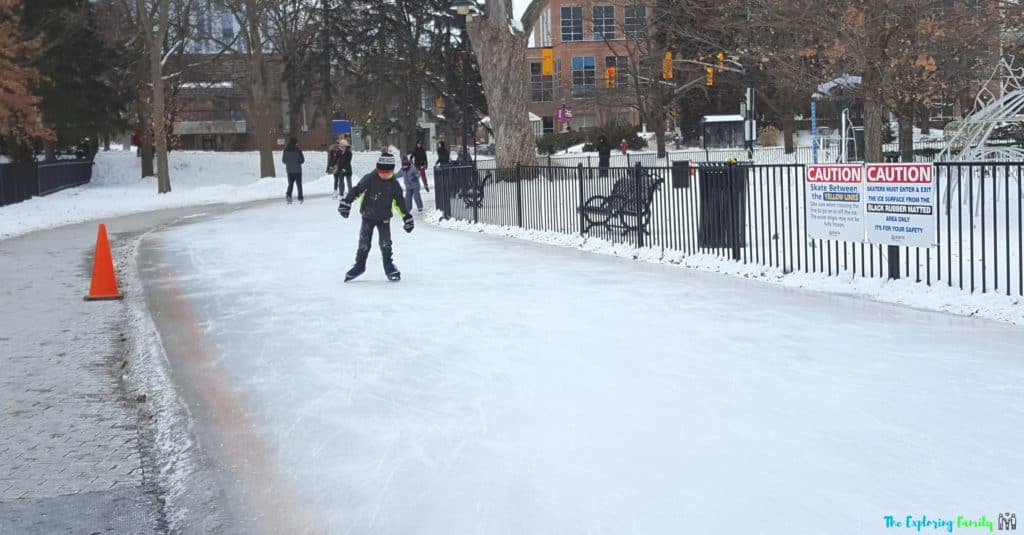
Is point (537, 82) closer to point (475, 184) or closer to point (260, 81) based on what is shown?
point (260, 81)

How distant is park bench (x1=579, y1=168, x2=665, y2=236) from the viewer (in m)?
17.3

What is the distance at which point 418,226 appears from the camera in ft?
79.9

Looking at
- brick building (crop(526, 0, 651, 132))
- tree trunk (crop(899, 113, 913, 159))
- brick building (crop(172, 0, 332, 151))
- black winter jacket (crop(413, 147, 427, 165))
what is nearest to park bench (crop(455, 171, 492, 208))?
tree trunk (crop(899, 113, 913, 159))

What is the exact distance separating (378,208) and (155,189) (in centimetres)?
3773

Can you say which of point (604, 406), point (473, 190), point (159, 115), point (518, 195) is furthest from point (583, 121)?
point (604, 406)

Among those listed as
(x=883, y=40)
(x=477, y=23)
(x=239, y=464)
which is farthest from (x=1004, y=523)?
(x=477, y=23)

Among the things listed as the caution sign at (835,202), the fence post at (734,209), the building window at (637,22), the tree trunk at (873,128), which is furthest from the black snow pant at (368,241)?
the building window at (637,22)

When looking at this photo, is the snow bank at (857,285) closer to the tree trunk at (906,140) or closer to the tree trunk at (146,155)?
the tree trunk at (906,140)

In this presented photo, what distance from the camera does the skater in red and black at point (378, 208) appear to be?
14109 millimetres

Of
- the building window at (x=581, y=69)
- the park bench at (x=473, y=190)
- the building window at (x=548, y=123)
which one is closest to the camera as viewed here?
the park bench at (x=473, y=190)

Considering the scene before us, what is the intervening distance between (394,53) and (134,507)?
5399 cm

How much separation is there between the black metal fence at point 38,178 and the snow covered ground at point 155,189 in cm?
47

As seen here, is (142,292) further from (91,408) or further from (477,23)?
(477,23)

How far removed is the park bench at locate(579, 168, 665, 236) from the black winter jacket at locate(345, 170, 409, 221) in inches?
172
